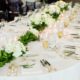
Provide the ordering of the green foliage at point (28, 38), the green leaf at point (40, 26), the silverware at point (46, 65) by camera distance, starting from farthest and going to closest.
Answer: the green leaf at point (40, 26) → the green foliage at point (28, 38) → the silverware at point (46, 65)

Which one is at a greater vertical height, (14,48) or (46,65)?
(14,48)

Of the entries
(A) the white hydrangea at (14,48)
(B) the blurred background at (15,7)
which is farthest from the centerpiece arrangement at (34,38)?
(B) the blurred background at (15,7)

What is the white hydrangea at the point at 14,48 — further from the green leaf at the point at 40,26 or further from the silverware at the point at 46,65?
the green leaf at the point at 40,26

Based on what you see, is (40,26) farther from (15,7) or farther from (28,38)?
(15,7)

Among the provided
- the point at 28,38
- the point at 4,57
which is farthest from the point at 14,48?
the point at 28,38

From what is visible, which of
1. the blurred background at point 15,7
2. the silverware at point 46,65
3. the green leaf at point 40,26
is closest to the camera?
the silverware at point 46,65

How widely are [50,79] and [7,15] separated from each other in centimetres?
463

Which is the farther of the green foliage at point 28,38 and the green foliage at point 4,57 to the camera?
→ the green foliage at point 28,38

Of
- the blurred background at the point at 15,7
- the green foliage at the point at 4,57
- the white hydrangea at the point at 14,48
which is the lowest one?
the blurred background at the point at 15,7

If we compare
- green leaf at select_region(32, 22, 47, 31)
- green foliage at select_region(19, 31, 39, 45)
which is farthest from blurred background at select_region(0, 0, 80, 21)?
green foliage at select_region(19, 31, 39, 45)

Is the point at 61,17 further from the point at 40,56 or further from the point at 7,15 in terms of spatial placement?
the point at 7,15

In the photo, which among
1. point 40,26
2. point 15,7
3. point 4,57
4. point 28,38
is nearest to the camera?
point 4,57

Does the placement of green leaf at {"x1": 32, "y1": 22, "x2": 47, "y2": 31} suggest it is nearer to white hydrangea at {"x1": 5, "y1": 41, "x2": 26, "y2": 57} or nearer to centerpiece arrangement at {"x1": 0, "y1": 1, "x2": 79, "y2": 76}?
centerpiece arrangement at {"x1": 0, "y1": 1, "x2": 79, "y2": 76}

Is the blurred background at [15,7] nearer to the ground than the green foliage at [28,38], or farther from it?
nearer to the ground
